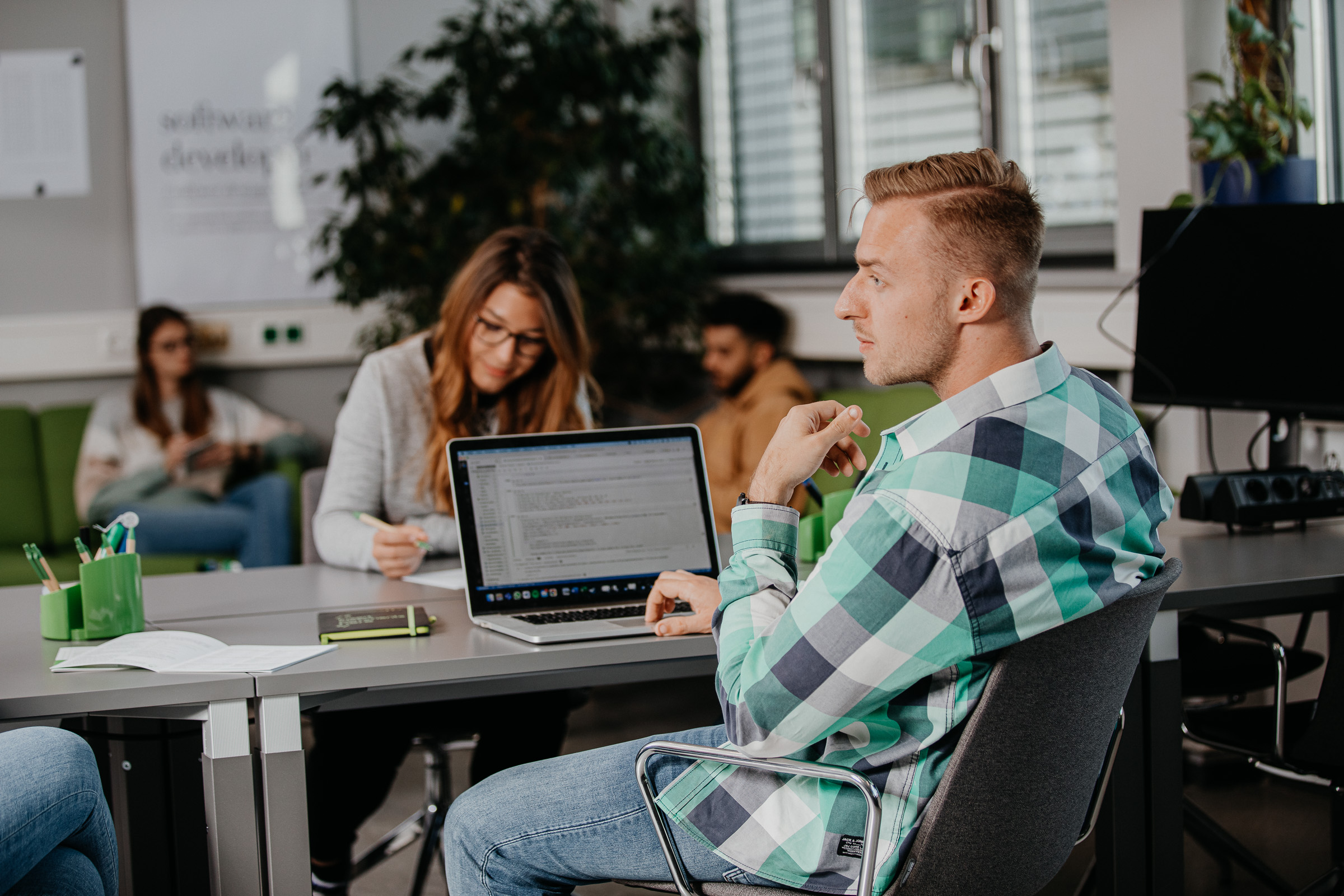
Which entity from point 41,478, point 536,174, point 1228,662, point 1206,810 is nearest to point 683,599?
point 1228,662

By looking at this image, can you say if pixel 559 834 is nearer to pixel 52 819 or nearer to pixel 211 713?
pixel 211 713

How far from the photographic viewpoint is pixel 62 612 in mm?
1771

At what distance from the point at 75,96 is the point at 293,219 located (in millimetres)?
889

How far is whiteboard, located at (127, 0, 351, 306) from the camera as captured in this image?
4781mm

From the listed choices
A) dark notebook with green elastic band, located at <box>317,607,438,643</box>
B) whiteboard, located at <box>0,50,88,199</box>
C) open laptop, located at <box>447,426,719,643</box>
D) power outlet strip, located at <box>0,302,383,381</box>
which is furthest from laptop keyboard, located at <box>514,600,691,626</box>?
whiteboard, located at <box>0,50,88,199</box>

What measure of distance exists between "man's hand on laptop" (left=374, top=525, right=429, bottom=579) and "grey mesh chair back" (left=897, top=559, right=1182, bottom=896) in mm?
1102

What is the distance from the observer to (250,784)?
1.56m

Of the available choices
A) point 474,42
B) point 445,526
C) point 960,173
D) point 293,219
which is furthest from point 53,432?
point 960,173

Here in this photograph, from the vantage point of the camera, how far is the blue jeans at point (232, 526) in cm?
418

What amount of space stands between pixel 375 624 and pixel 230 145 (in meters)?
3.62

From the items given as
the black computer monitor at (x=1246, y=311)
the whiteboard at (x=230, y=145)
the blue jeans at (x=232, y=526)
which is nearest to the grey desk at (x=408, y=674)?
the black computer monitor at (x=1246, y=311)

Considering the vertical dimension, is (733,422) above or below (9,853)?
above

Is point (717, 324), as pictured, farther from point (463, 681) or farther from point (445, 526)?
point (463, 681)

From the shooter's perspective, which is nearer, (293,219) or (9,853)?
(9,853)
